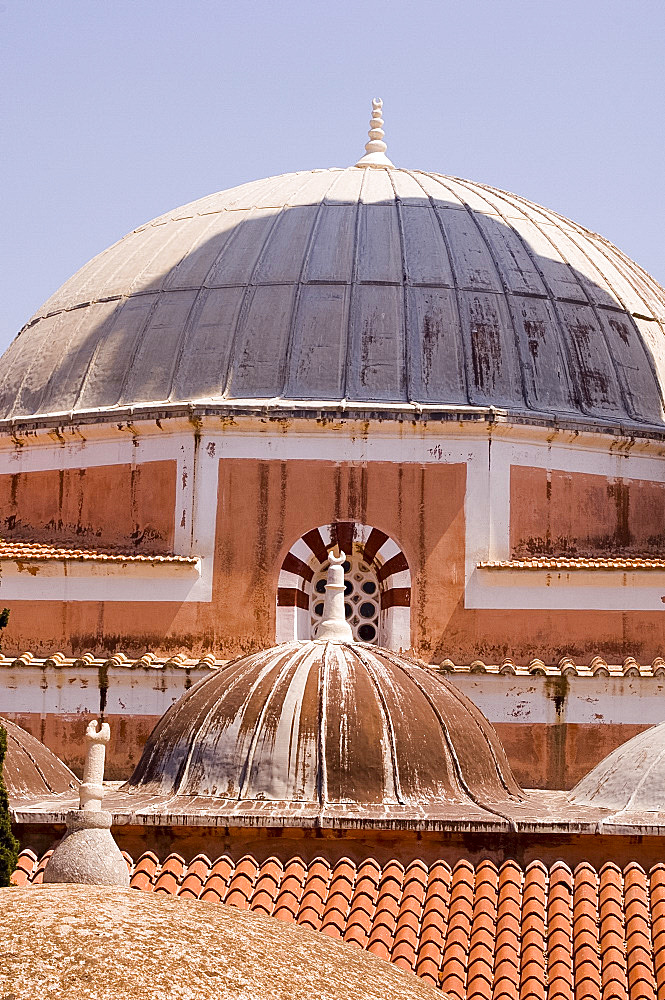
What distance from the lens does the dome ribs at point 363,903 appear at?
31.6ft

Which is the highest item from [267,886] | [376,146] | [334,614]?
[376,146]

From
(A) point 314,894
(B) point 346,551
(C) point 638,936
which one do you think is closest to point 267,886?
(A) point 314,894

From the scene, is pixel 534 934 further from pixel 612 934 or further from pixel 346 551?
pixel 346 551

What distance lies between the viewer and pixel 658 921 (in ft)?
31.7

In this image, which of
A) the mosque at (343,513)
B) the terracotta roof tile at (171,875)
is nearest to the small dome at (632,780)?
the mosque at (343,513)

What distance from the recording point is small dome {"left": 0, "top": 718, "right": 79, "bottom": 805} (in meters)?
12.6

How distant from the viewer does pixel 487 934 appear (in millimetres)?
9680

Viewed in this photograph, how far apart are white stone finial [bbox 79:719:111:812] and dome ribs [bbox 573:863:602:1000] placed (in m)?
3.03

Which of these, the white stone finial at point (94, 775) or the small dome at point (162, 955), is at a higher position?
the white stone finial at point (94, 775)

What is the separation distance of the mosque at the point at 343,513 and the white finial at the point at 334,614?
34 millimetres

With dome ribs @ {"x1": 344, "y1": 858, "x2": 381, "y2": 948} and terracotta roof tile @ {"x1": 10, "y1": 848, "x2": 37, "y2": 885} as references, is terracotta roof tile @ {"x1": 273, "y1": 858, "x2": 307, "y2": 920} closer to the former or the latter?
dome ribs @ {"x1": 344, "y1": 858, "x2": 381, "y2": 948}

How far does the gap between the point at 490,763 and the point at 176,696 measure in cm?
502

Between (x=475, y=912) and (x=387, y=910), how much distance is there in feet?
1.83

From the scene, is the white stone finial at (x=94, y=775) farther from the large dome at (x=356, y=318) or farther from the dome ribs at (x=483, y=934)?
the large dome at (x=356, y=318)
